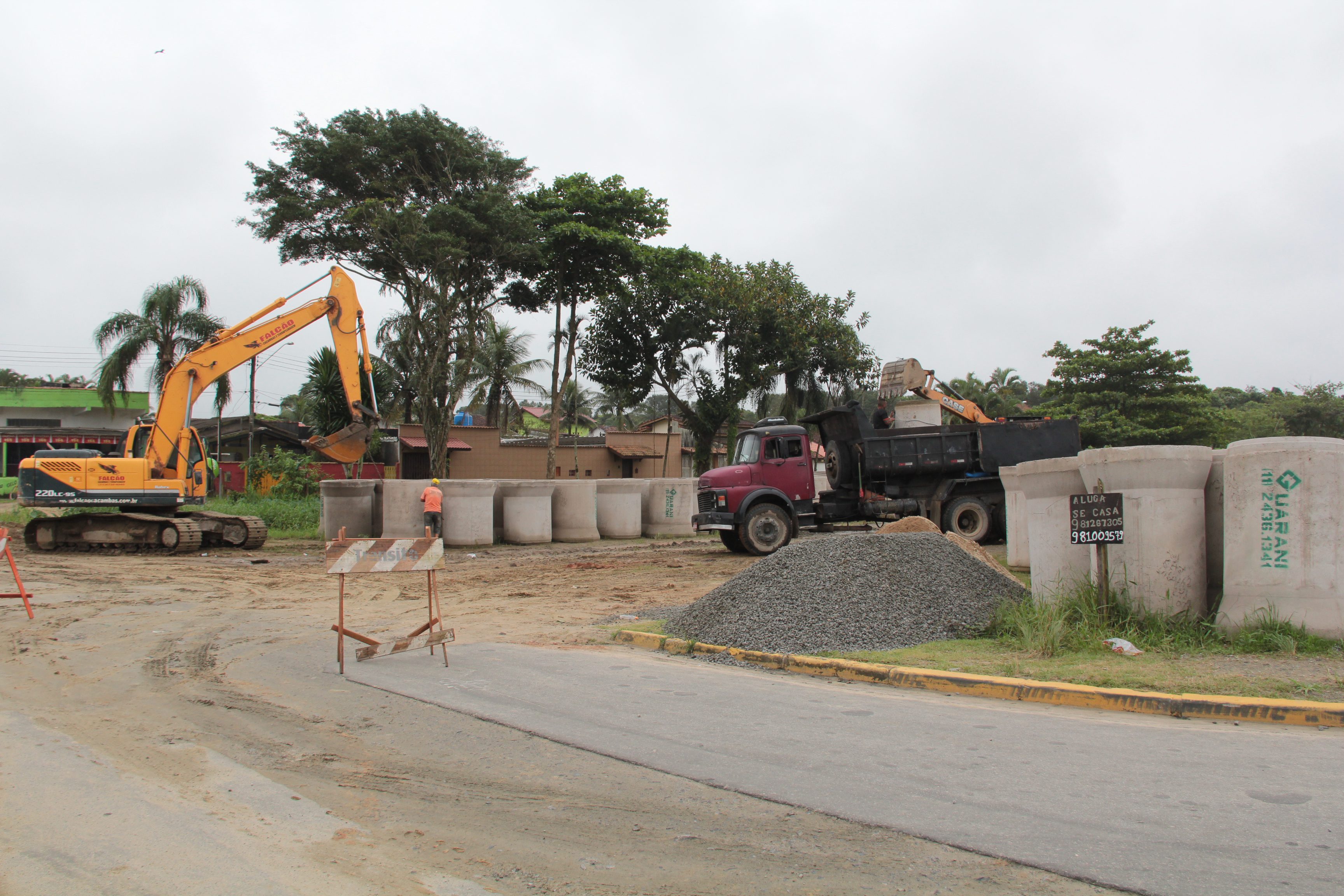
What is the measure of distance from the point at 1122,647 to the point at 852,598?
2572 millimetres

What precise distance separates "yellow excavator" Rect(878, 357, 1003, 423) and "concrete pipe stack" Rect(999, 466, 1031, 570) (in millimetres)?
7187

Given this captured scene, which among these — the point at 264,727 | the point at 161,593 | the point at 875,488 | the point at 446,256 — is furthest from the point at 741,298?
the point at 264,727

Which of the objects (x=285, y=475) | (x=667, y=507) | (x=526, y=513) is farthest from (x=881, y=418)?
(x=285, y=475)

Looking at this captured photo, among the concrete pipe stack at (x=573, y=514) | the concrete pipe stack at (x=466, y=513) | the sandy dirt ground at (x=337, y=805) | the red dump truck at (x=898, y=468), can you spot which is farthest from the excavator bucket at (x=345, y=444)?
the sandy dirt ground at (x=337, y=805)

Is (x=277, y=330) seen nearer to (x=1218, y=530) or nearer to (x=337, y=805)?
(x=337, y=805)

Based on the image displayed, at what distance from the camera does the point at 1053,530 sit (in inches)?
368

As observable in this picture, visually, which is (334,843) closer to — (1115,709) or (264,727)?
(264,727)

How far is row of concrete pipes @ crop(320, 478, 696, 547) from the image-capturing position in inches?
838

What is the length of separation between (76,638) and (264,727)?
4.93 meters

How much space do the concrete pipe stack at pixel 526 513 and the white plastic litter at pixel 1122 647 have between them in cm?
1644

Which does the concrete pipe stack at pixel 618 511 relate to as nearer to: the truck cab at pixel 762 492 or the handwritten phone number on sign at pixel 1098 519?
the truck cab at pixel 762 492

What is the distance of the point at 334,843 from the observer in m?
4.11

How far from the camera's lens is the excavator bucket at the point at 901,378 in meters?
21.7

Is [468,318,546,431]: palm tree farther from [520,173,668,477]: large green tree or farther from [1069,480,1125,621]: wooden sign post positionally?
[1069,480,1125,621]: wooden sign post
